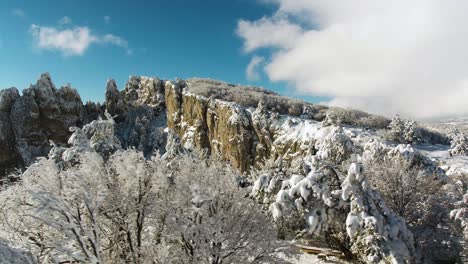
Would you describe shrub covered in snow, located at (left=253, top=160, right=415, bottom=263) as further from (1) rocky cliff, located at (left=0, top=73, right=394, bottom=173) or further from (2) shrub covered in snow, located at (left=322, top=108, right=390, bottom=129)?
(2) shrub covered in snow, located at (left=322, top=108, right=390, bottom=129)

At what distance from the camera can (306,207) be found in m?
15.5

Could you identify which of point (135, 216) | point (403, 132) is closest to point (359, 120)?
point (403, 132)

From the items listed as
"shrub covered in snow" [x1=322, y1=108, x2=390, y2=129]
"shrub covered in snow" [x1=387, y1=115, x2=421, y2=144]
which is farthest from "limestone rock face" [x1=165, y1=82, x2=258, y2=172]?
"shrub covered in snow" [x1=387, y1=115, x2=421, y2=144]

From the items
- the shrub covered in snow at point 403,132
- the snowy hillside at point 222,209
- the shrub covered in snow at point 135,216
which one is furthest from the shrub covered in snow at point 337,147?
the shrub covered in snow at point 403,132

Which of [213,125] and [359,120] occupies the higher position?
[213,125]

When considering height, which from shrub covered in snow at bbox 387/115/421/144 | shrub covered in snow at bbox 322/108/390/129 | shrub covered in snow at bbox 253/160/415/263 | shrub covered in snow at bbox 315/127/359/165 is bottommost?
shrub covered in snow at bbox 253/160/415/263

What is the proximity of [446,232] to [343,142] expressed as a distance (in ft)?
32.1

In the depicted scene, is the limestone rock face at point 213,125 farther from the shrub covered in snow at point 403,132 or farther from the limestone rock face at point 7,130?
the limestone rock face at point 7,130

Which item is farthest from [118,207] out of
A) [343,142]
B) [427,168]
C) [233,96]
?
[233,96]

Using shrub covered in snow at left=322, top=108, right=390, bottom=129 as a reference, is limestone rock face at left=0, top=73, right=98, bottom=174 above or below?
above

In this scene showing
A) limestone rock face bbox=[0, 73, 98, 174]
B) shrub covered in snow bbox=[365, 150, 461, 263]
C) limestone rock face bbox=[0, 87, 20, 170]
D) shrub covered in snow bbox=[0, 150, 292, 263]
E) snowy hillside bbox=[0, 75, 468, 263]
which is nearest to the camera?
snowy hillside bbox=[0, 75, 468, 263]

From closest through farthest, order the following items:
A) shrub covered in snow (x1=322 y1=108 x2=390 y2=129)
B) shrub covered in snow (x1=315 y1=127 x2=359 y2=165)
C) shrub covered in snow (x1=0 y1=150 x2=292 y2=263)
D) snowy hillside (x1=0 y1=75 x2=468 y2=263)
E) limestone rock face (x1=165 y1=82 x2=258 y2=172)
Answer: snowy hillside (x1=0 y1=75 x2=468 y2=263) < shrub covered in snow (x1=0 y1=150 x2=292 y2=263) < shrub covered in snow (x1=315 y1=127 x2=359 y2=165) < shrub covered in snow (x1=322 y1=108 x2=390 y2=129) < limestone rock face (x1=165 y1=82 x2=258 y2=172)

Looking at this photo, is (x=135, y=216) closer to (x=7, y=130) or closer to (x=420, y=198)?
(x=420, y=198)

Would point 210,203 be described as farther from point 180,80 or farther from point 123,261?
point 180,80
